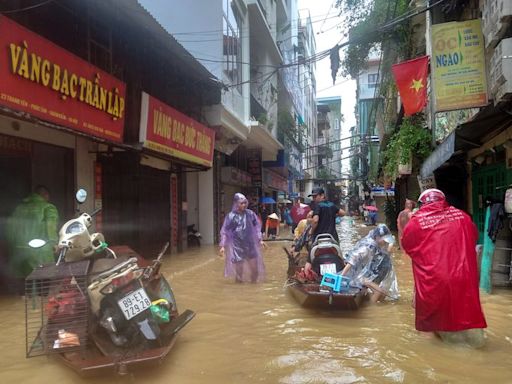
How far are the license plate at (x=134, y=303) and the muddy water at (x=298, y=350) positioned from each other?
0.53 metres

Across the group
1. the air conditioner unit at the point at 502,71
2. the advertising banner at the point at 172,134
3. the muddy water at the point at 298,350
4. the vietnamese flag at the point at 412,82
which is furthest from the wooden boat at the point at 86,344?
the vietnamese flag at the point at 412,82

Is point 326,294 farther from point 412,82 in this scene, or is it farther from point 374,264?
point 412,82

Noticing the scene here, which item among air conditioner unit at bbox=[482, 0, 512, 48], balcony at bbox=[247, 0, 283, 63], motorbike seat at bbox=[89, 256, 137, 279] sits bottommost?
motorbike seat at bbox=[89, 256, 137, 279]

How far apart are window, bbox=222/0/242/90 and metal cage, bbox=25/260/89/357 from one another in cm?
1272

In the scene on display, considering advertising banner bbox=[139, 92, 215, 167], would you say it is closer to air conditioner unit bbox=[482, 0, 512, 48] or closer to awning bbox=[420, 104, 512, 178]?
awning bbox=[420, 104, 512, 178]

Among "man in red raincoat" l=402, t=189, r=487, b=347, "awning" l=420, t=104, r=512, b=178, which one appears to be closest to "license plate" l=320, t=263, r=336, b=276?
"man in red raincoat" l=402, t=189, r=487, b=347

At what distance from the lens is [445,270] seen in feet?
15.0

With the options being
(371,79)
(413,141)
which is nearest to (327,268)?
(413,141)

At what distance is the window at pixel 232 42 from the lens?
52.4 ft

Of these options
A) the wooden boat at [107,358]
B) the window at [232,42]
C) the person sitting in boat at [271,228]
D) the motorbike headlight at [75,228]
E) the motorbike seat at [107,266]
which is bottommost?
the wooden boat at [107,358]

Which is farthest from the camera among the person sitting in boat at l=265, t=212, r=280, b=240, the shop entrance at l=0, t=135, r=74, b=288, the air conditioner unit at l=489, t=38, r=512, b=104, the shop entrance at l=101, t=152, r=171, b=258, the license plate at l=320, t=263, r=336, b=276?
the person sitting in boat at l=265, t=212, r=280, b=240

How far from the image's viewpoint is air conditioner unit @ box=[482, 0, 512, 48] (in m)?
6.99

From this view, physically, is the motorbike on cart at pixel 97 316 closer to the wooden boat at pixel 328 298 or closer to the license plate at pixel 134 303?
the license plate at pixel 134 303

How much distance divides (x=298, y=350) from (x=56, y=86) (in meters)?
Result: 5.00
